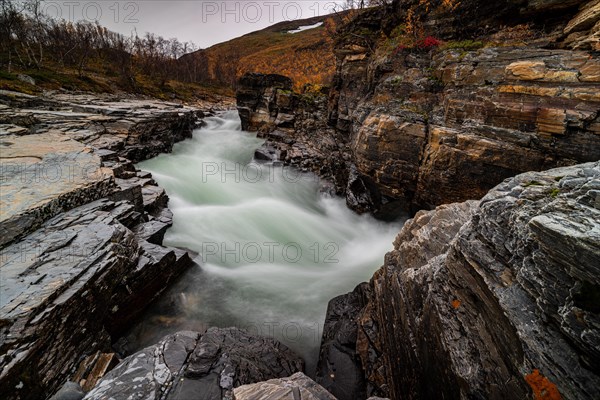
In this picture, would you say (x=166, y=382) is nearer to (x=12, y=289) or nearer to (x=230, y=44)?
(x=12, y=289)

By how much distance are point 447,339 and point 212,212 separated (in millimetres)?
9978

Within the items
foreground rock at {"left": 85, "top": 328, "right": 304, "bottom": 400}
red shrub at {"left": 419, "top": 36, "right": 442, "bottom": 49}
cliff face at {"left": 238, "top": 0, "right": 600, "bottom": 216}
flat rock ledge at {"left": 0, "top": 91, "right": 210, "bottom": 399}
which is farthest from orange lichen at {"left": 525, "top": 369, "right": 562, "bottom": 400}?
red shrub at {"left": 419, "top": 36, "right": 442, "bottom": 49}

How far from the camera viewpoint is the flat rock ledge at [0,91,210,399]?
3555 millimetres

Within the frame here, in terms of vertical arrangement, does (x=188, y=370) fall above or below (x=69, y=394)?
above

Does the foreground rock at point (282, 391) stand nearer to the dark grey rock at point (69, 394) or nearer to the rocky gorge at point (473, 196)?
the rocky gorge at point (473, 196)

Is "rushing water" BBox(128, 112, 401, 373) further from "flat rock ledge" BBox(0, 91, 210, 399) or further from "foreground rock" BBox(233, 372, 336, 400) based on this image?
"foreground rock" BBox(233, 372, 336, 400)

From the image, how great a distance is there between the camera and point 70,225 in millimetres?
5355

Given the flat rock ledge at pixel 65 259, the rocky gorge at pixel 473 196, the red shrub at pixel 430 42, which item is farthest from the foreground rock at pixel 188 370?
the red shrub at pixel 430 42

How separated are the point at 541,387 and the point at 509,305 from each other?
21.8 inches

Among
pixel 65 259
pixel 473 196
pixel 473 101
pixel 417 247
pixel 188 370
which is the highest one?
pixel 473 101

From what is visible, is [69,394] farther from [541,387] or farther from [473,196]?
[473,196]

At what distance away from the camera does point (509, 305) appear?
2145 mm

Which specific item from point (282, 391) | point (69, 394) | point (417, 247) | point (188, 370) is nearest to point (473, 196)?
point (417, 247)

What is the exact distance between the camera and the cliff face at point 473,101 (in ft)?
22.2
